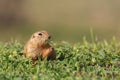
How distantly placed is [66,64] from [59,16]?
12.7 metres

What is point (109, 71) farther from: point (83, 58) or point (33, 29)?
point (33, 29)

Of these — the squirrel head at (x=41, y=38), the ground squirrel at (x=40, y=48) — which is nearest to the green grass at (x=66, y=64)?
the ground squirrel at (x=40, y=48)

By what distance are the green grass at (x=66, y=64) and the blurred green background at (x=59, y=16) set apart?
9.61m

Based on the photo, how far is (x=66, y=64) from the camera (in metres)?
7.55

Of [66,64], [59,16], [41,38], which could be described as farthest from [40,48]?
[59,16]

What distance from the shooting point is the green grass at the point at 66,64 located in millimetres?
6941

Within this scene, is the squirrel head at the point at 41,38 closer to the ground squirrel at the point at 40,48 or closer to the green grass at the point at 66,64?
the ground squirrel at the point at 40,48

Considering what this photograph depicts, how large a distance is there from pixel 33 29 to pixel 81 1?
2.11m

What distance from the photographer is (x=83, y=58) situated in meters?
7.76

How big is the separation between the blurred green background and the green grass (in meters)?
9.61

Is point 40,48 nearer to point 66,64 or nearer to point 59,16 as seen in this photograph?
point 66,64

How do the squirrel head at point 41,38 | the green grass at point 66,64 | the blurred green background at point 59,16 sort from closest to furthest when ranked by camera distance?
the green grass at point 66,64 → the squirrel head at point 41,38 → the blurred green background at point 59,16

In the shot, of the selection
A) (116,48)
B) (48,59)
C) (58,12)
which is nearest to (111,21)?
(58,12)

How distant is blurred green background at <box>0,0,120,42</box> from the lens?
1894 cm
